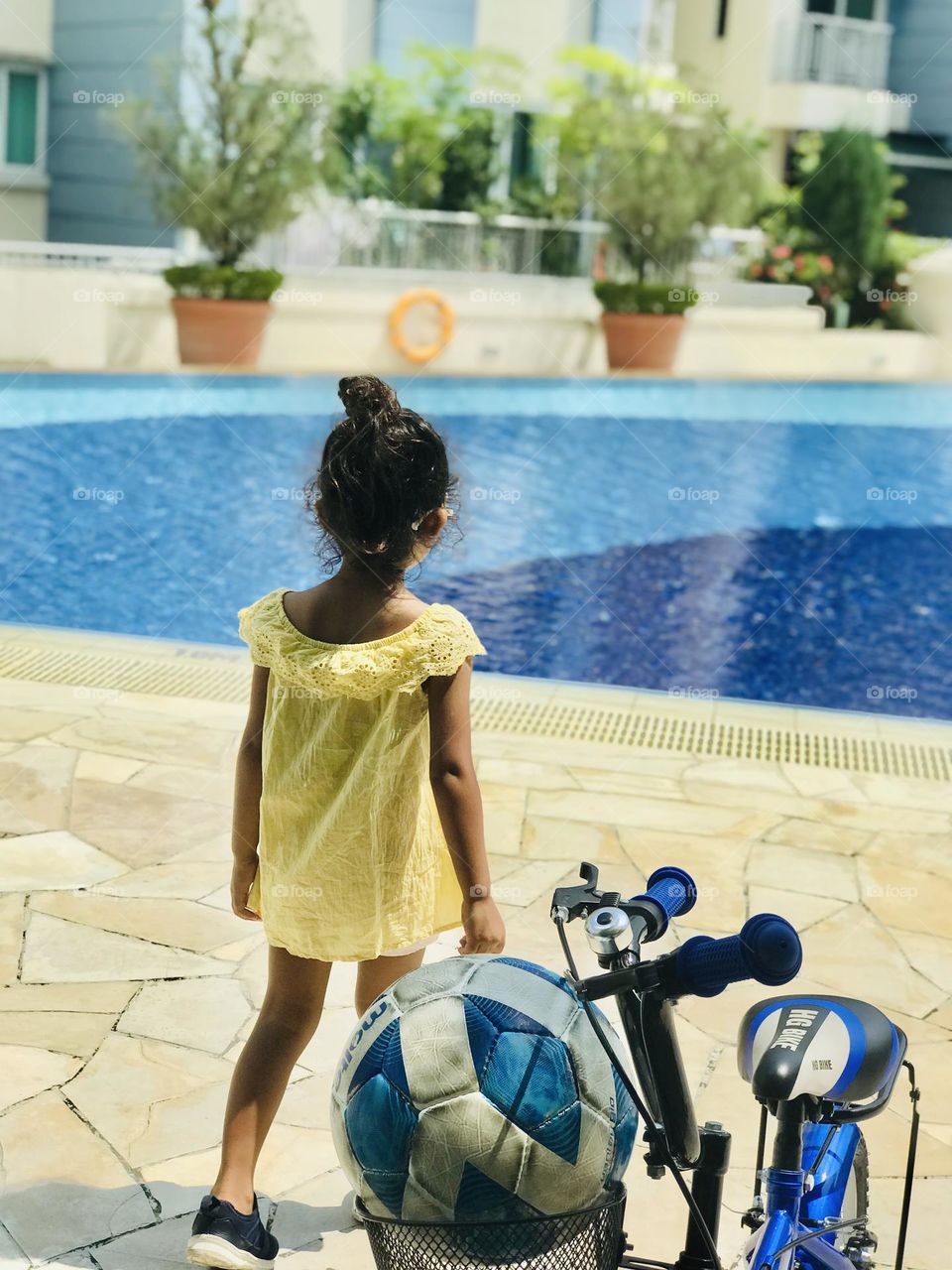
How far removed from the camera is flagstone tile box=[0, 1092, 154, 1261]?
2.12 meters

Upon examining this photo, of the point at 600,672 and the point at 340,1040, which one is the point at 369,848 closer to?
the point at 340,1040

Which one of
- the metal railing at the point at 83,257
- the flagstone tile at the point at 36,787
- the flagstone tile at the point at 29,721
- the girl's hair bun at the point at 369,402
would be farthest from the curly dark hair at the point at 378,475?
the metal railing at the point at 83,257

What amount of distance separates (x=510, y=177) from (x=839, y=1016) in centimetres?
1856

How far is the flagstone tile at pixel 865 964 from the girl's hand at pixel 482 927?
120cm

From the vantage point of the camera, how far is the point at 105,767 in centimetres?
403

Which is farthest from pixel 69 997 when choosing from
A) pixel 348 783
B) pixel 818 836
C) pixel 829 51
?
pixel 829 51

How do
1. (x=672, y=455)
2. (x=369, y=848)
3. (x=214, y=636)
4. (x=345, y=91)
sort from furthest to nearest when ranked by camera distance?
(x=345, y=91)
(x=672, y=455)
(x=214, y=636)
(x=369, y=848)

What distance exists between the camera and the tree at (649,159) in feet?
54.1

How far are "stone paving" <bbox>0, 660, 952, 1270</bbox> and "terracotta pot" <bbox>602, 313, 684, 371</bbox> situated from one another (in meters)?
10.5

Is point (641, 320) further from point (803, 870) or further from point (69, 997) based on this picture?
point (69, 997)

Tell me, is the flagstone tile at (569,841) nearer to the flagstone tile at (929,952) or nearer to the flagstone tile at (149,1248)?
the flagstone tile at (929,952)

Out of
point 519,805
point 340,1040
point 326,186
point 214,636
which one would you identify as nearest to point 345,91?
point 326,186

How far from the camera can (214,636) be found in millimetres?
6301

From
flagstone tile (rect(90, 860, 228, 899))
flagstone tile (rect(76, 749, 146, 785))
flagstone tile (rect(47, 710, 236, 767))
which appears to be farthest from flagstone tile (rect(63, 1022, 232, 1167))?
flagstone tile (rect(47, 710, 236, 767))
